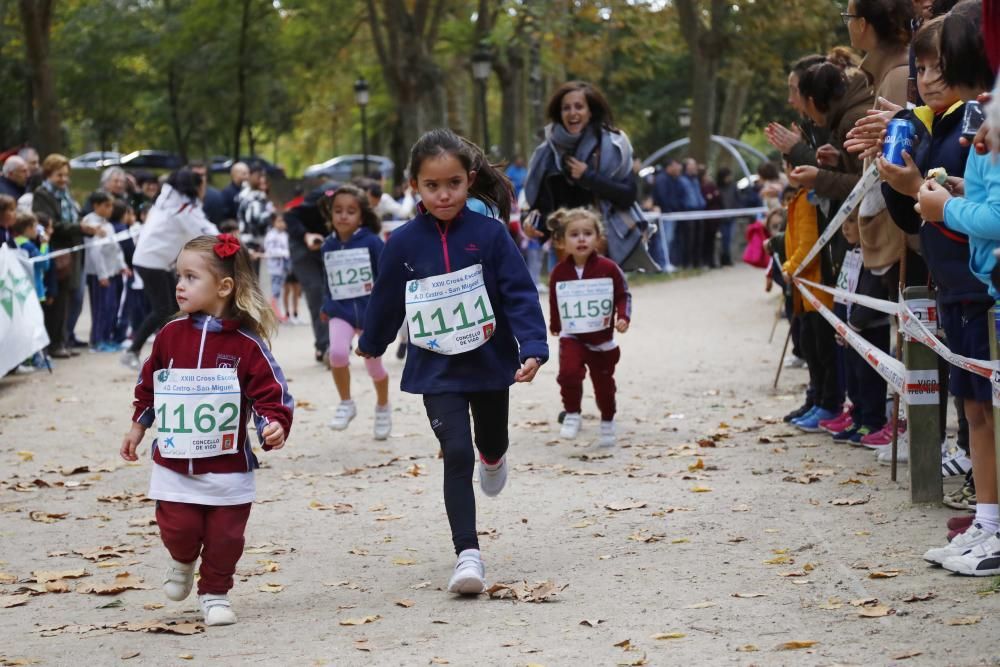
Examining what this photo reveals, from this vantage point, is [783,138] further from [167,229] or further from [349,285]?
[167,229]

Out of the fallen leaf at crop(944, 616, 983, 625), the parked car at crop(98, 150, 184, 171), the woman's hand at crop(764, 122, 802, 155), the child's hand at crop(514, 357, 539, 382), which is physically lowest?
the fallen leaf at crop(944, 616, 983, 625)

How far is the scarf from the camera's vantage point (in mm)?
17516

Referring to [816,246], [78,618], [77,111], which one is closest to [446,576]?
[78,618]

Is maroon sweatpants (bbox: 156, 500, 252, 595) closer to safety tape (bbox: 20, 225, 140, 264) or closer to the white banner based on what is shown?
the white banner

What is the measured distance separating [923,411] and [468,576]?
246cm

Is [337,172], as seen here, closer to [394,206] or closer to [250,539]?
[394,206]

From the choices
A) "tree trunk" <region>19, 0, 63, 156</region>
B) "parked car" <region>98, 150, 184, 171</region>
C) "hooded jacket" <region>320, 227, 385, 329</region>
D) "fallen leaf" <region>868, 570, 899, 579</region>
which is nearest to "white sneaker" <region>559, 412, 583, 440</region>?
"hooded jacket" <region>320, 227, 385, 329</region>

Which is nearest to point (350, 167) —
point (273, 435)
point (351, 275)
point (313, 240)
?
point (313, 240)

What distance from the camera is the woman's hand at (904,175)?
6034mm

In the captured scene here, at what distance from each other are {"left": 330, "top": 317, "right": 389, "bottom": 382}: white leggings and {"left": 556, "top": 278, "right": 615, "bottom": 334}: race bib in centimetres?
140

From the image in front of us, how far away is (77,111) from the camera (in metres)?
52.7

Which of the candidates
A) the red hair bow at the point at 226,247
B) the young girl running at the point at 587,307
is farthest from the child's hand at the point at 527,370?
the young girl running at the point at 587,307

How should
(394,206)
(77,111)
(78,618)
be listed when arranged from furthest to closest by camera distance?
(77,111), (394,206), (78,618)

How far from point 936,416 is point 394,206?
14.6 m
